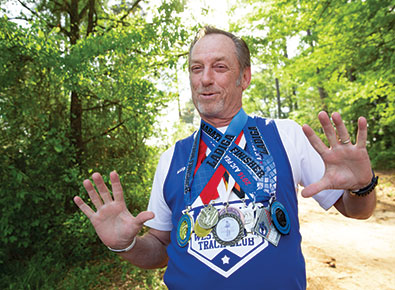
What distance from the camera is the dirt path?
145 inches

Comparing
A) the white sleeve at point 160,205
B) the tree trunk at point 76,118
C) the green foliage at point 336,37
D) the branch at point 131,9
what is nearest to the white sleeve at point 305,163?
the white sleeve at point 160,205

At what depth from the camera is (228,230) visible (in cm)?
140

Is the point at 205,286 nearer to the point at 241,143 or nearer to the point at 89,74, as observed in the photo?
the point at 241,143

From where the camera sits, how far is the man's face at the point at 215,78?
186cm

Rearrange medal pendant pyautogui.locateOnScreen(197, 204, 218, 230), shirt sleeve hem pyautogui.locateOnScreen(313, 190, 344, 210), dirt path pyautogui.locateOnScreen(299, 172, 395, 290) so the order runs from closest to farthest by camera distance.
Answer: medal pendant pyautogui.locateOnScreen(197, 204, 218, 230), shirt sleeve hem pyautogui.locateOnScreen(313, 190, 344, 210), dirt path pyautogui.locateOnScreen(299, 172, 395, 290)

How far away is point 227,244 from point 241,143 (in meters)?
0.64

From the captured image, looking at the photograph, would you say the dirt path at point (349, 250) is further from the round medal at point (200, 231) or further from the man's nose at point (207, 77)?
the man's nose at point (207, 77)

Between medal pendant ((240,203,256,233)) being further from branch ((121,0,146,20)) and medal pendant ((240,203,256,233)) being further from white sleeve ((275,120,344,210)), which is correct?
branch ((121,0,146,20))

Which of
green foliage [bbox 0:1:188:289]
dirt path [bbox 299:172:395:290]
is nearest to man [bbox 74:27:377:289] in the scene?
green foliage [bbox 0:1:188:289]

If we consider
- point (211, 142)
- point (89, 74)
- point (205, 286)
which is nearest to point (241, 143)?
point (211, 142)

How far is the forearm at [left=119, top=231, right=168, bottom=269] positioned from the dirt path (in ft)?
9.12

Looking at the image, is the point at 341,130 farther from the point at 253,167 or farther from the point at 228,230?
the point at 228,230

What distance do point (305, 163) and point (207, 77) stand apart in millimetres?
876

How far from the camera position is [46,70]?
14.0ft
